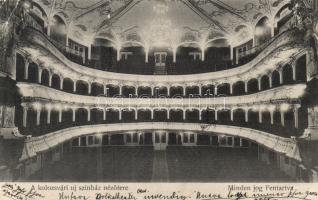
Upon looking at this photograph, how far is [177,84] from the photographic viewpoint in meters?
2.73

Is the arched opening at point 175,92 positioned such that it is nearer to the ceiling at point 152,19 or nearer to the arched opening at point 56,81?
the ceiling at point 152,19

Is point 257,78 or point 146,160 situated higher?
point 257,78

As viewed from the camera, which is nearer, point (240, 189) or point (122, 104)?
point (240, 189)

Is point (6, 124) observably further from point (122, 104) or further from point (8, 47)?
point (122, 104)

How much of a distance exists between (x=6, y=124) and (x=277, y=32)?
2.71 m

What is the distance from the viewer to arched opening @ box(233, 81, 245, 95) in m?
2.72

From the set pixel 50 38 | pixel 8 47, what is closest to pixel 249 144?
pixel 50 38

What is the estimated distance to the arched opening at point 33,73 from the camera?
2.71m

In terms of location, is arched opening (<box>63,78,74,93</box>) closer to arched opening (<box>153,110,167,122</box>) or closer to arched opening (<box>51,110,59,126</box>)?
arched opening (<box>51,110,59,126</box>)

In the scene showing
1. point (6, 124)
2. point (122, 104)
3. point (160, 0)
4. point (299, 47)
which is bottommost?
point (6, 124)

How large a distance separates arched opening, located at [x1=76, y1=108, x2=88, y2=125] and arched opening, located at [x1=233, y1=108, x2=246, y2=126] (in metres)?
1.43

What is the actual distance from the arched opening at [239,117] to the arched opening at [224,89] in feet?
0.65

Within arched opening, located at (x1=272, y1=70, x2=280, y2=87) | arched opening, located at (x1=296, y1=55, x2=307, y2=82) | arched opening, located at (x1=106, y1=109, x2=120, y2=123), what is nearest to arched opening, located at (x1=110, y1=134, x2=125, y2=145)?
arched opening, located at (x1=106, y1=109, x2=120, y2=123)

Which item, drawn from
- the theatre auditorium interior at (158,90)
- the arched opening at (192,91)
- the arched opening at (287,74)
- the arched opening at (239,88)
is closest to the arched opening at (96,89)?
the theatre auditorium interior at (158,90)
